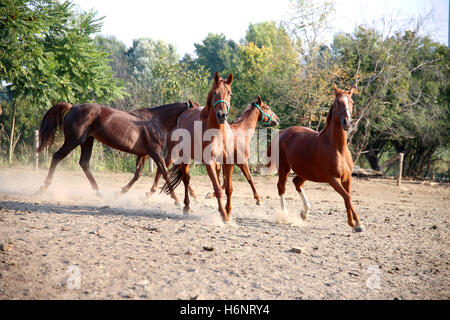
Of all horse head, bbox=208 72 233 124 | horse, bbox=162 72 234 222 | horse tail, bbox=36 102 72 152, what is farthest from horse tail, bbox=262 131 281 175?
horse tail, bbox=36 102 72 152

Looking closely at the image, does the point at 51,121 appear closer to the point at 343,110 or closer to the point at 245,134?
the point at 245,134

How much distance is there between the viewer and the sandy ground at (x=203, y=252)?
3391 millimetres

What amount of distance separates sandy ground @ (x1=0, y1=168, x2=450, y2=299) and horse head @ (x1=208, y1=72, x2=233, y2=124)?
1589 millimetres

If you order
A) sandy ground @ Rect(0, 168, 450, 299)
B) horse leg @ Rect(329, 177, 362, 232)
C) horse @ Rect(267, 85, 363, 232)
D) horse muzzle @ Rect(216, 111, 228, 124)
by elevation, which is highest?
horse muzzle @ Rect(216, 111, 228, 124)

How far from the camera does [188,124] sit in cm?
680

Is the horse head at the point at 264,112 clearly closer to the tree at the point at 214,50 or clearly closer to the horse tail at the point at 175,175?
the horse tail at the point at 175,175

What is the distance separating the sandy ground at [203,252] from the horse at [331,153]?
695 millimetres

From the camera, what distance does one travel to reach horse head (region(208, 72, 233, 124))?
18.3ft

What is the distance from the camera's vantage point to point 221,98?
18.9ft

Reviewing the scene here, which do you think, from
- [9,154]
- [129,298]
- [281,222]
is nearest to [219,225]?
[281,222]

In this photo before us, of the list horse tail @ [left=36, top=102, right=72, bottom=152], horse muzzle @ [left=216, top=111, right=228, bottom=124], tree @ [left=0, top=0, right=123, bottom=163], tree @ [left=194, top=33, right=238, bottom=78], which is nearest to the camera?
horse muzzle @ [left=216, top=111, right=228, bottom=124]

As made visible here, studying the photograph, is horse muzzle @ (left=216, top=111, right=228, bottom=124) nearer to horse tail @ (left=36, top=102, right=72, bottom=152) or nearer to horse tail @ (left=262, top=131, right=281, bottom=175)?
horse tail @ (left=262, top=131, right=281, bottom=175)
